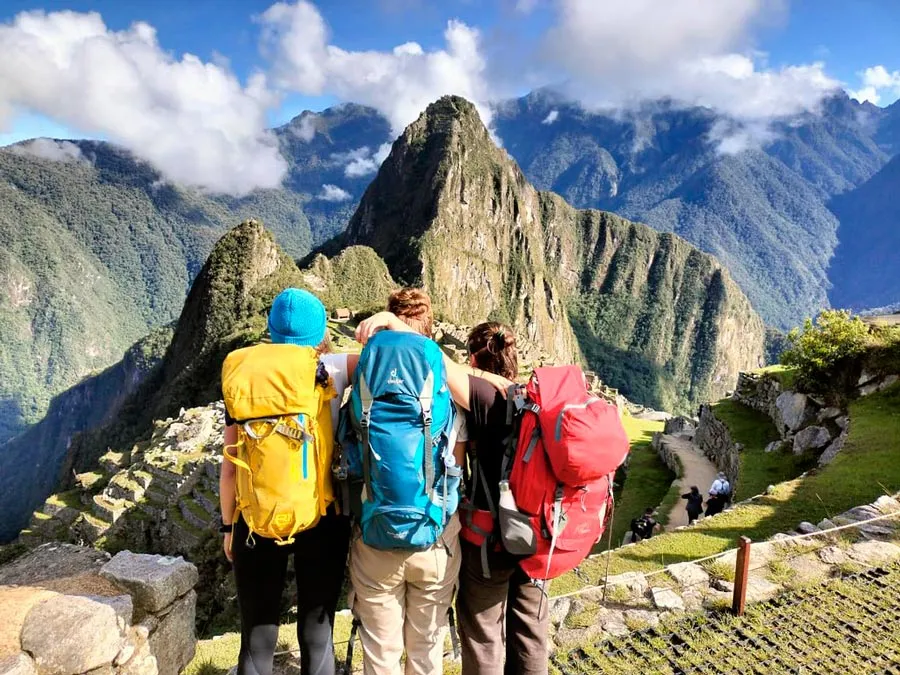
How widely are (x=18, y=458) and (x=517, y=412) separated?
546ft

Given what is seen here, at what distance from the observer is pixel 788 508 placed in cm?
966

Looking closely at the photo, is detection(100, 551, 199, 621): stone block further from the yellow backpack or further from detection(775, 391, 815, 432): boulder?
detection(775, 391, 815, 432): boulder

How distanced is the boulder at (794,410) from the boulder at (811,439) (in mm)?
773

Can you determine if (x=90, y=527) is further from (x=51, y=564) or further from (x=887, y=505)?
(x=887, y=505)

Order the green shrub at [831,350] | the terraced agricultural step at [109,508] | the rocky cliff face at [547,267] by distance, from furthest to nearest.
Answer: the rocky cliff face at [547,267]
the terraced agricultural step at [109,508]
the green shrub at [831,350]

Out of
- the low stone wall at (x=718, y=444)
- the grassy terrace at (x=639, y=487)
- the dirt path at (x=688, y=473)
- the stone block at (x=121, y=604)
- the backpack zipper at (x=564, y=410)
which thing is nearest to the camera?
the backpack zipper at (x=564, y=410)

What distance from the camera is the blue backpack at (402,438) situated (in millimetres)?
3023

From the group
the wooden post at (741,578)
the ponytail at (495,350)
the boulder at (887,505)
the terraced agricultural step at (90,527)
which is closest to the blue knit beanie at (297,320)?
the ponytail at (495,350)

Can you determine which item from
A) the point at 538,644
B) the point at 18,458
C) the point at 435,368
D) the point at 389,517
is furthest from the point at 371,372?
the point at 18,458

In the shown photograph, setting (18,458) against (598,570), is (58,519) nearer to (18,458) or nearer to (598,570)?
(598,570)

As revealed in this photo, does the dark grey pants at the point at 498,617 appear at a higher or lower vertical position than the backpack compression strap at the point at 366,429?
lower

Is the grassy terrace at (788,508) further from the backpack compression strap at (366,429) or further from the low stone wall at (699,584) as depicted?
the backpack compression strap at (366,429)

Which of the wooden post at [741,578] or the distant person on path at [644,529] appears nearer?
the wooden post at [741,578]

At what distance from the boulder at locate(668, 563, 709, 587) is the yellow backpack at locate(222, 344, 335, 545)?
4.75 m
